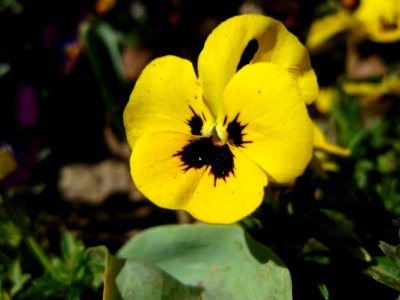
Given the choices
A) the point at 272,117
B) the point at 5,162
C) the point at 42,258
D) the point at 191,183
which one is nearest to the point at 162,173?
the point at 191,183

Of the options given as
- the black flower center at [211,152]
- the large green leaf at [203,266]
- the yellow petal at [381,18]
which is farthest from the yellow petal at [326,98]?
the black flower center at [211,152]

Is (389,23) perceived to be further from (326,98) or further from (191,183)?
(191,183)

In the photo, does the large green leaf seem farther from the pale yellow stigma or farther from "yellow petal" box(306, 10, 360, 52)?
"yellow petal" box(306, 10, 360, 52)

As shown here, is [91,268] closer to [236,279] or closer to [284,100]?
[236,279]

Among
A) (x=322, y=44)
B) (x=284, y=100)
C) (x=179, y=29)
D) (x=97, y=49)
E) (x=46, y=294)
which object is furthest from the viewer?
(x=179, y=29)

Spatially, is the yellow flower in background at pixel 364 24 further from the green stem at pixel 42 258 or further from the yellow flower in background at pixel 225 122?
the green stem at pixel 42 258

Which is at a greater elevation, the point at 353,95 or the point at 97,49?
the point at 97,49

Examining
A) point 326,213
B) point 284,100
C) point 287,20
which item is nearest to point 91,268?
point 326,213
